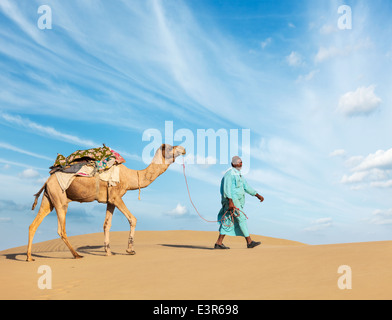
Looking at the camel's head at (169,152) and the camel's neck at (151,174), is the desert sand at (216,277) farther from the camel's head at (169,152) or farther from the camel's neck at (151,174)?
the camel's head at (169,152)

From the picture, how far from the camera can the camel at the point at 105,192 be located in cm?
1163

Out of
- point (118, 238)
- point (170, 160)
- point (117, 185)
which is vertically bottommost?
point (118, 238)

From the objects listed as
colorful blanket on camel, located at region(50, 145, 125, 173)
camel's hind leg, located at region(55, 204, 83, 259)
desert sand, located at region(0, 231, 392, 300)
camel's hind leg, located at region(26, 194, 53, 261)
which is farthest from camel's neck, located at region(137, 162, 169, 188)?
camel's hind leg, located at region(26, 194, 53, 261)

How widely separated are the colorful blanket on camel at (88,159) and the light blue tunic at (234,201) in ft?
11.0

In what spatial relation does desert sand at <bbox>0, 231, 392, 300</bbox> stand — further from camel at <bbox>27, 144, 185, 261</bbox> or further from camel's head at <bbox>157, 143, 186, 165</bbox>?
camel's head at <bbox>157, 143, 186, 165</bbox>

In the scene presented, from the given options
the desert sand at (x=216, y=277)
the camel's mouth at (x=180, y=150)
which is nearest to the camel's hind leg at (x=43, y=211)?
the desert sand at (x=216, y=277)

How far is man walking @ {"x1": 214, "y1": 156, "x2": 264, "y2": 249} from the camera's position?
11906 mm

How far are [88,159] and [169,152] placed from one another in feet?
7.74

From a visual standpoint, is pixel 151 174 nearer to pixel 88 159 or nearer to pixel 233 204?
pixel 88 159
